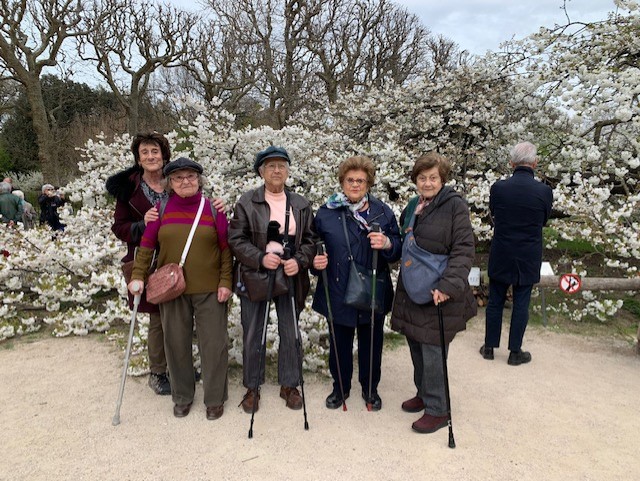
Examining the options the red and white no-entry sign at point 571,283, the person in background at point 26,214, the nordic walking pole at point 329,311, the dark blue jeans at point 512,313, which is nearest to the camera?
the nordic walking pole at point 329,311

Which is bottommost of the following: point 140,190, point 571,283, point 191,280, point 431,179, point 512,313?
point 512,313

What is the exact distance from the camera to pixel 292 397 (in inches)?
128

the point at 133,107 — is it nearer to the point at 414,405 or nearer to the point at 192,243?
the point at 192,243

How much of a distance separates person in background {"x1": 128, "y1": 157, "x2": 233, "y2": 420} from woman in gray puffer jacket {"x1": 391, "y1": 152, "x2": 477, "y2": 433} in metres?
1.22

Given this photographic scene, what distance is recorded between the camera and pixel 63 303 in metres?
5.88

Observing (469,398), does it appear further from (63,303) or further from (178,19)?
(178,19)

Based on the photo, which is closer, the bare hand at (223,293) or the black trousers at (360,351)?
the bare hand at (223,293)

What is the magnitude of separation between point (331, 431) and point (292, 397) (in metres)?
0.43

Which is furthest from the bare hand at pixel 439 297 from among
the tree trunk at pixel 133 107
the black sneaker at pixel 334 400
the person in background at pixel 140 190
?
the tree trunk at pixel 133 107

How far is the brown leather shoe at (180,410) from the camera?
10.2 ft

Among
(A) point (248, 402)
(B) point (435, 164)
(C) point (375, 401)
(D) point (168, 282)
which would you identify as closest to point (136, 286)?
(D) point (168, 282)

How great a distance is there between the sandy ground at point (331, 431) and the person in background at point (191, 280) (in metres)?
0.25

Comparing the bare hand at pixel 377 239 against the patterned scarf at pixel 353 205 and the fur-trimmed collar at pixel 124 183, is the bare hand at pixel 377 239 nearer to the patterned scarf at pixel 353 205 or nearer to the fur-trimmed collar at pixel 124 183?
the patterned scarf at pixel 353 205

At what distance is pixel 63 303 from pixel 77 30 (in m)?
12.8
